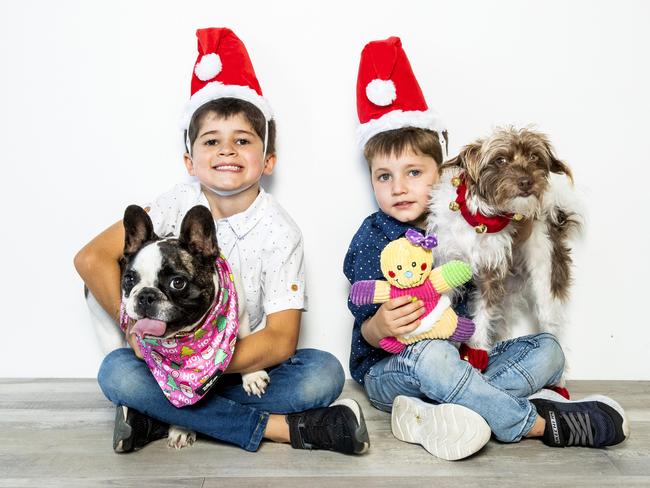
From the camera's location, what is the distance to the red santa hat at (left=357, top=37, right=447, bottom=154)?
7.67ft

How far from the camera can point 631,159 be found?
2684mm

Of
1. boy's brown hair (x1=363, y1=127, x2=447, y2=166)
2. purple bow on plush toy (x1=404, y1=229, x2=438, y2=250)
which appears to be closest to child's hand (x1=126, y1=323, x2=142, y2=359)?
purple bow on plush toy (x1=404, y1=229, x2=438, y2=250)

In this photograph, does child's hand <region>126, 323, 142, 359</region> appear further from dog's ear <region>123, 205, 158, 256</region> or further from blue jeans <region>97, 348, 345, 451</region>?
dog's ear <region>123, 205, 158, 256</region>

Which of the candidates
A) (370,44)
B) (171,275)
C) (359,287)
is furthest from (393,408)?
(370,44)

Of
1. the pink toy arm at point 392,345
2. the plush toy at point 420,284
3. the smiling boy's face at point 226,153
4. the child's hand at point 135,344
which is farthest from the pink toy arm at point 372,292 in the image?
the child's hand at point 135,344

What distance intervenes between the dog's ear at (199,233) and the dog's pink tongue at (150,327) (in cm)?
24

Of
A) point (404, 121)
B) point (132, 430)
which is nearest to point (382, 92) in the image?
point (404, 121)

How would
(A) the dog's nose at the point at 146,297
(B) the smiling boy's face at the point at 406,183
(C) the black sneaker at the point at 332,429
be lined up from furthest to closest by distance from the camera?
(B) the smiling boy's face at the point at 406,183 → (C) the black sneaker at the point at 332,429 → (A) the dog's nose at the point at 146,297

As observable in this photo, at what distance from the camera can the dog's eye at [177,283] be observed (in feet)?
6.00

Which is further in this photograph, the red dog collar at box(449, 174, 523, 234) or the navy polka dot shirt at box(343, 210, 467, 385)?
the navy polka dot shirt at box(343, 210, 467, 385)

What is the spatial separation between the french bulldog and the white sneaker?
72 centimetres

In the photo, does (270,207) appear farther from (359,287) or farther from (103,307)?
(103,307)

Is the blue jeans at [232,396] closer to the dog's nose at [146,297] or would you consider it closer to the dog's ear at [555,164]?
the dog's nose at [146,297]

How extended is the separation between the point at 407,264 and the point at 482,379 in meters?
0.42
